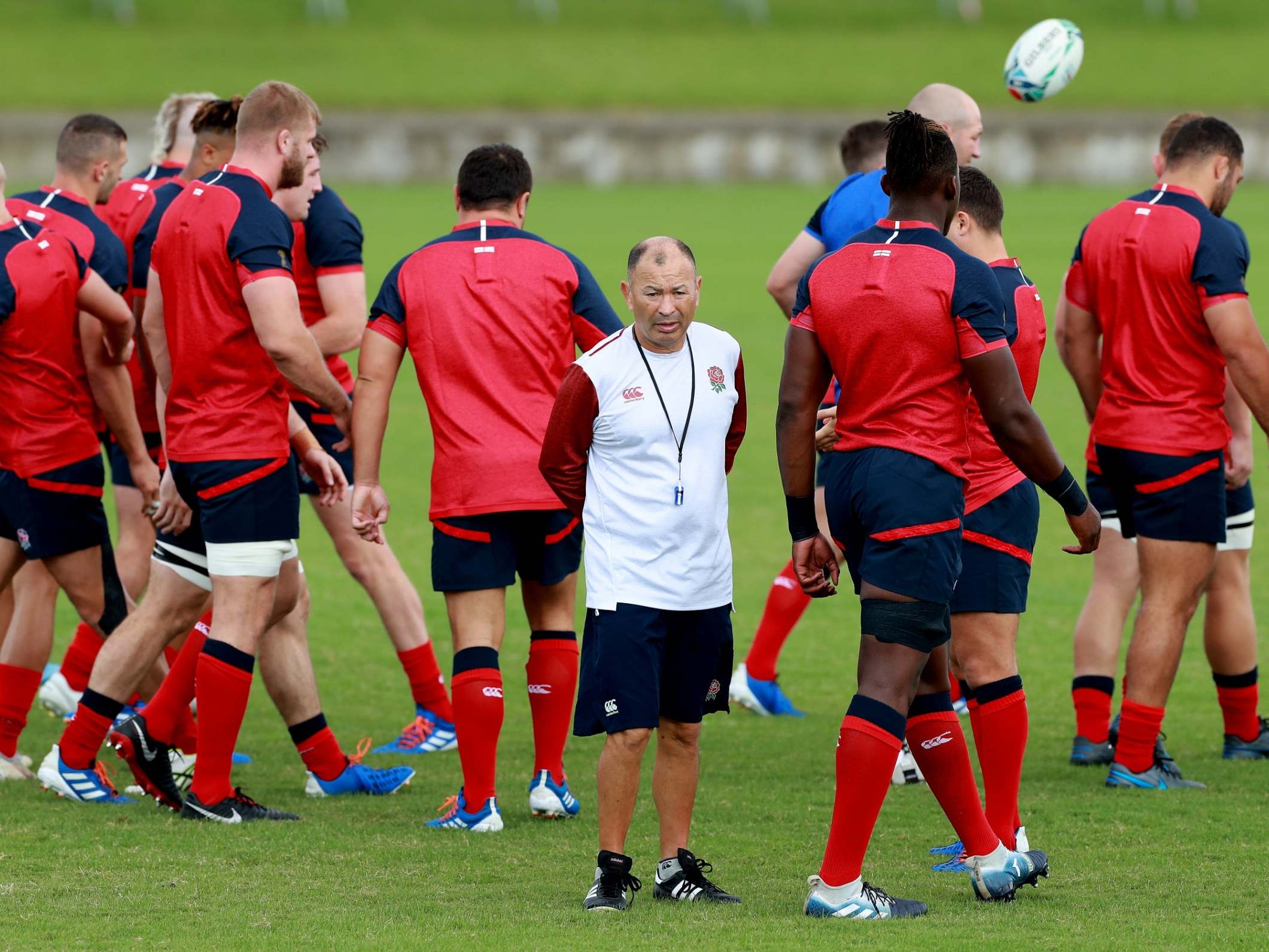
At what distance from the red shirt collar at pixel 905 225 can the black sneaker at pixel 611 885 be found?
1959mm

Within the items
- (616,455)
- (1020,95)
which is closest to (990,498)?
(616,455)

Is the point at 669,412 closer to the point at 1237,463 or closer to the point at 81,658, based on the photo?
the point at 1237,463

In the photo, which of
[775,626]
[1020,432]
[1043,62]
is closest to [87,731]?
[775,626]

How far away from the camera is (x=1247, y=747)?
24.3 ft

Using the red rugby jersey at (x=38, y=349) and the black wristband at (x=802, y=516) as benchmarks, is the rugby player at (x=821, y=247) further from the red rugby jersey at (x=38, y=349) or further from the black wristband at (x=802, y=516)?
the red rugby jersey at (x=38, y=349)

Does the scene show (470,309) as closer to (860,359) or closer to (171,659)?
(860,359)

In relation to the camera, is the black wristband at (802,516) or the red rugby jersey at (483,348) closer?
the black wristband at (802,516)

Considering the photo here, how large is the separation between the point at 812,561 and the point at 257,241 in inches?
91.4

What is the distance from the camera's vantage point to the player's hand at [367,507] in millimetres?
6148

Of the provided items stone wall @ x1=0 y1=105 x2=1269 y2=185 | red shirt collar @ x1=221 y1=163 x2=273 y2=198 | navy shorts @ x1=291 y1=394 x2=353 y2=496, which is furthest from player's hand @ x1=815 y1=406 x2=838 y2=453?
stone wall @ x1=0 y1=105 x2=1269 y2=185

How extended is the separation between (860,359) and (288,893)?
89.5 inches

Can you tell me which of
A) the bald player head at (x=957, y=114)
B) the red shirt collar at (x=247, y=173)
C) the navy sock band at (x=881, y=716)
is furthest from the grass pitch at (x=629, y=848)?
the bald player head at (x=957, y=114)

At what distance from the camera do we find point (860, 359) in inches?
199

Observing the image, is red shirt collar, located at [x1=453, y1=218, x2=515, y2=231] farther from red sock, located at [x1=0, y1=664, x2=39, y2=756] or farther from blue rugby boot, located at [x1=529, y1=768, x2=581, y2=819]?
red sock, located at [x1=0, y1=664, x2=39, y2=756]
